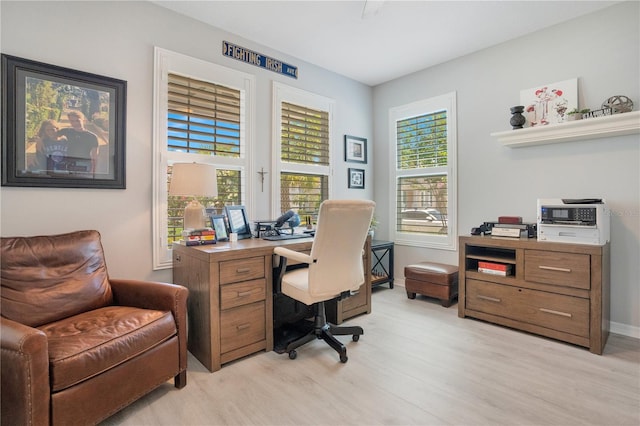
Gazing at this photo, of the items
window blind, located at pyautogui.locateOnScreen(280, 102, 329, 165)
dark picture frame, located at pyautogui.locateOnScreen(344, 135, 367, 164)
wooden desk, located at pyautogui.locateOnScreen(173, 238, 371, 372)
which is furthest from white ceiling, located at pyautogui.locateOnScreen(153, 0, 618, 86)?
wooden desk, located at pyautogui.locateOnScreen(173, 238, 371, 372)

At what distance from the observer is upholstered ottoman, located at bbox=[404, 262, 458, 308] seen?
3418mm

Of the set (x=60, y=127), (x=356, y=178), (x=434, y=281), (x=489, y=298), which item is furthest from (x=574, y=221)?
(x=60, y=127)

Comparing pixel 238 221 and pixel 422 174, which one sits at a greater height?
pixel 422 174

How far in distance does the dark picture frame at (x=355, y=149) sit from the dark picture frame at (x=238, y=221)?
177 cm

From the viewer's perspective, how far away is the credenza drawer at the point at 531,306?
8.09 ft

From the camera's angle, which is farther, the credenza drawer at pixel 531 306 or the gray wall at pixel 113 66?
the credenza drawer at pixel 531 306

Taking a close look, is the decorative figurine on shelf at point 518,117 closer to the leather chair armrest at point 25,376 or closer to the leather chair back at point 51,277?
the leather chair back at point 51,277

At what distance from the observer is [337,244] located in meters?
2.18

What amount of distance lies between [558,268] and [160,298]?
2.88 metres

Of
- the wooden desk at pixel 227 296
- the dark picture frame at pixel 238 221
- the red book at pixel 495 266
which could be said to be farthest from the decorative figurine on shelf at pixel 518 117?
the dark picture frame at pixel 238 221

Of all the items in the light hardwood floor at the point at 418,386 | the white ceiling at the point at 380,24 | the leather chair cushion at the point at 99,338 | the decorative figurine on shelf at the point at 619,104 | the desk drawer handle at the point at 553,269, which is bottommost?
the light hardwood floor at the point at 418,386

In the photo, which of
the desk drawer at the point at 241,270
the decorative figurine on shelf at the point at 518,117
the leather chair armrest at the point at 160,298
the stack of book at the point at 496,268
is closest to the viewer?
the leather chair armrest at the point at 160,298

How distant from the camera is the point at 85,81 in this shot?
2.28 meters

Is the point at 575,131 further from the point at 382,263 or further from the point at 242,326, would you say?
the point at 242,326
